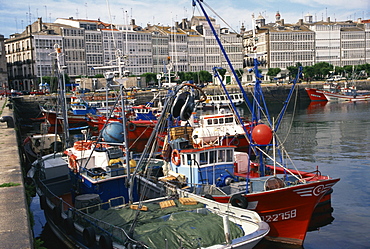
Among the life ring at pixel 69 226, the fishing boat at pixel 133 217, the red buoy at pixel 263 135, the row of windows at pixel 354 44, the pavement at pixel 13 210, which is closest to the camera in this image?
the pavement at pixel 13 210

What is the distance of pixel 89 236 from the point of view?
1478cm

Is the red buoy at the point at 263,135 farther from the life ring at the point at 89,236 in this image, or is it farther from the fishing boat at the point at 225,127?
the fishing boat at the point at 225,127

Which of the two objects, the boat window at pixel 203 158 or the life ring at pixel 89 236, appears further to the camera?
the boat window at pixel 203 158

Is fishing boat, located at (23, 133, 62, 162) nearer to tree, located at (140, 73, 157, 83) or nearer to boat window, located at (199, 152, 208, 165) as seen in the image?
boat window, located at (199, 152, 208, 165)

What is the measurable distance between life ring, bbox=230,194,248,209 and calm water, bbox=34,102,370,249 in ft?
7.47

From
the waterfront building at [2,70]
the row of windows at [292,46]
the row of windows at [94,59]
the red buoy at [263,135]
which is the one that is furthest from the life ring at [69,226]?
the row of windows at [292,46]

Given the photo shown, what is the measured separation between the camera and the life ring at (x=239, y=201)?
1702 centimetres

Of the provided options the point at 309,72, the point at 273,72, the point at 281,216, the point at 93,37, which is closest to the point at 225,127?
the point at 281,216

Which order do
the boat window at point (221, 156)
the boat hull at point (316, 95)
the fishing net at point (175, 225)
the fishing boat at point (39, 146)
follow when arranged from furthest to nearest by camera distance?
the boat hull at point (316, 95) < the fishing boat at point (39, 146) < the boat window at point (221, 156) < the fishing net at point (175, 225)

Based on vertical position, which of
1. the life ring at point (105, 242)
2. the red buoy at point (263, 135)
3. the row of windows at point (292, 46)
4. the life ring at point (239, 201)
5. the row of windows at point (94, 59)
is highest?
the row of windows at point (292, 46)

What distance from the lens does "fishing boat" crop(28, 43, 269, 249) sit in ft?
42.4

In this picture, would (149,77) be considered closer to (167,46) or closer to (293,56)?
(167,46)

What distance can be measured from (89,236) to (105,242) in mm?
1284

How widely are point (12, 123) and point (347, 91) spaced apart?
255 feet
